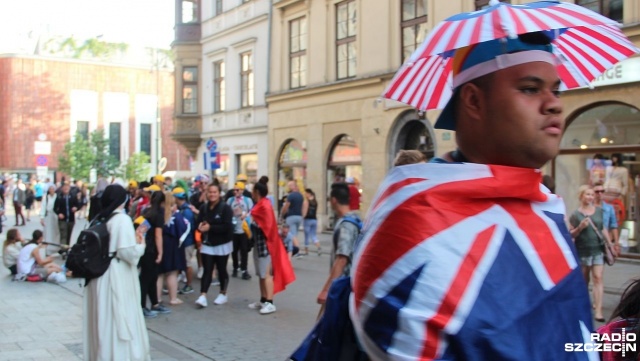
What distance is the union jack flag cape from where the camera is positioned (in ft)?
5.22

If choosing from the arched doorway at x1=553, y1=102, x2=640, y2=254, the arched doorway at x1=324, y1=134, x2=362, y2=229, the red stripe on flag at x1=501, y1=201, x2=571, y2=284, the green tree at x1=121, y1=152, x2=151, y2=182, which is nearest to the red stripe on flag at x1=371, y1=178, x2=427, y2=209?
the red stripe on flag at x1=501, y1=201, x2=571, y2=284

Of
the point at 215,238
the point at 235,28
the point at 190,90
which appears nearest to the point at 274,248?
the point at 215,238

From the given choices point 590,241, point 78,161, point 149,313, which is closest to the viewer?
point 590,241

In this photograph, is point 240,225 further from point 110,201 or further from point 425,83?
point 425,83

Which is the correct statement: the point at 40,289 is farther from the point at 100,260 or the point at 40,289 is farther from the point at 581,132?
the point at 581,132

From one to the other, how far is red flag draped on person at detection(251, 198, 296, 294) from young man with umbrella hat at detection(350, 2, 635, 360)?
7.93 meters

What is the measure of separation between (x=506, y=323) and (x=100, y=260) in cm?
512

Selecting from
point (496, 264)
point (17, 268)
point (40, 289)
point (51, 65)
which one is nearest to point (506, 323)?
point (496, 264)

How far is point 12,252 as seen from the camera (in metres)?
13.6

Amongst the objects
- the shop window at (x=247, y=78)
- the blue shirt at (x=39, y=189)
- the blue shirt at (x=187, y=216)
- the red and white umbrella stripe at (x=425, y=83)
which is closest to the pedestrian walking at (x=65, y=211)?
the blue shirt at (x=187, y=216)

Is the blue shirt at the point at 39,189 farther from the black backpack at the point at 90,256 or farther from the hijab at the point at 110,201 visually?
the black backpack at the point at 90,256

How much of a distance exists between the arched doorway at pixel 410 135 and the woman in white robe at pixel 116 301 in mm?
14638

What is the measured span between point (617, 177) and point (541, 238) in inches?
578

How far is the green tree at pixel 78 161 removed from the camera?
50375 millimetres
